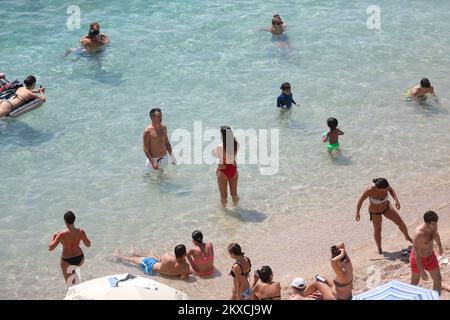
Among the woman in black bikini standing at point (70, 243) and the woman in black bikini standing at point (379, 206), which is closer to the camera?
the woman in black bikini standing at point (70, 243)

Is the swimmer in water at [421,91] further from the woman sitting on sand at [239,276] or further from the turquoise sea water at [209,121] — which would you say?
the woman sitting on sand at [239,276]

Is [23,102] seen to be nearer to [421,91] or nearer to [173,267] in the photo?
[173,267]

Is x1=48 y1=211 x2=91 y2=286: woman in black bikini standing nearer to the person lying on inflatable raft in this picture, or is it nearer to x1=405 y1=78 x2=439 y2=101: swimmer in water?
the person lying on inflatable raft

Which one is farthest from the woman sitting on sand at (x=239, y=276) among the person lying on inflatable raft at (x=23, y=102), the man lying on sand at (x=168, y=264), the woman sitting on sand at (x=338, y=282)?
the person lying on inflatable raft at (x=23, y=102)

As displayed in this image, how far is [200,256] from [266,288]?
1.55 metres

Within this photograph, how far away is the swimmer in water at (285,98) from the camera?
531 inches

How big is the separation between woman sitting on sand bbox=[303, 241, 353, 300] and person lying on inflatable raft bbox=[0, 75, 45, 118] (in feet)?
23.6

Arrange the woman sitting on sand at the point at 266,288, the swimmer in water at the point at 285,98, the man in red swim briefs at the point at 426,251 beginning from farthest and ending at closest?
the swimmer in water at the point at 285,98 → the man in red swim briefs at the point at 426,251 → the woman sitting on sand at the point at 266,288

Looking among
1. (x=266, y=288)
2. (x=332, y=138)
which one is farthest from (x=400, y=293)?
(x=332, y=138)

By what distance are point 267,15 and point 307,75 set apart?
313 cm

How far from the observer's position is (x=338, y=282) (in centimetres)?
862

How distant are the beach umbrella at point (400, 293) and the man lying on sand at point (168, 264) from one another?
2729 millimetres
